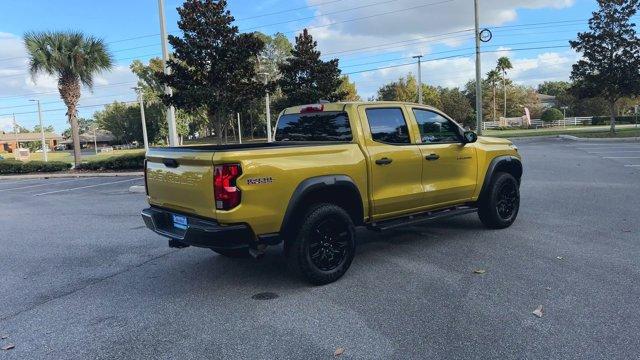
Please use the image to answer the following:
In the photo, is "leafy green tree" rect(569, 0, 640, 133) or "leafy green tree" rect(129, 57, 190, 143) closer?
"leafy green tree" rect(569, 0, 640, 133)

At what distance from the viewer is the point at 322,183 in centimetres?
480

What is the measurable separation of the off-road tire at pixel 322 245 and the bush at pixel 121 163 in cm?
1762

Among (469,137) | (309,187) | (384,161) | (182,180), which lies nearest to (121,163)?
(182,180)

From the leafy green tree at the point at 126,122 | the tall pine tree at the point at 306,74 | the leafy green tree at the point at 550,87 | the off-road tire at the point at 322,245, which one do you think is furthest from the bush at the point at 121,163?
the leafy green tree at the point at 550,87

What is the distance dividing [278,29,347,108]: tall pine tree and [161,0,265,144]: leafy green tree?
26.8 feet

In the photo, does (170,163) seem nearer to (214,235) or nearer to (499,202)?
(214,235)

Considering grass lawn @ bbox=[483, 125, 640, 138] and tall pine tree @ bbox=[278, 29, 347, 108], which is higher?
tall pine tree @ bbox=[278, 29, 347, 108]

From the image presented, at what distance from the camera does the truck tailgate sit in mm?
4359

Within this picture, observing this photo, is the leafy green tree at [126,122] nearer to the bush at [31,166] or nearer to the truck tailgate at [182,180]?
the bush at [31,166]

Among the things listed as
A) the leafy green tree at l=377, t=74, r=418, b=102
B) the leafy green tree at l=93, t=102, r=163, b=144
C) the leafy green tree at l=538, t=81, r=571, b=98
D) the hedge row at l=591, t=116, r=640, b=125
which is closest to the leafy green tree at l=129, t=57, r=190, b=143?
the leafy green tree at l=93, t=102, r=163, b=144

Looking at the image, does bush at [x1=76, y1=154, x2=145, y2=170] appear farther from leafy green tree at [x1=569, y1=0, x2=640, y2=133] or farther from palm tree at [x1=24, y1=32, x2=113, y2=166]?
leafy green tree at [x1=569, y1=0, x2=640, y2=133]

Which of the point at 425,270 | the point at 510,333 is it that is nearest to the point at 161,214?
the point at 425,270

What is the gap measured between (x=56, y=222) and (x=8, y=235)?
3.62 ft

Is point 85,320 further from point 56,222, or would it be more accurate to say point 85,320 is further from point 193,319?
point 56,222
